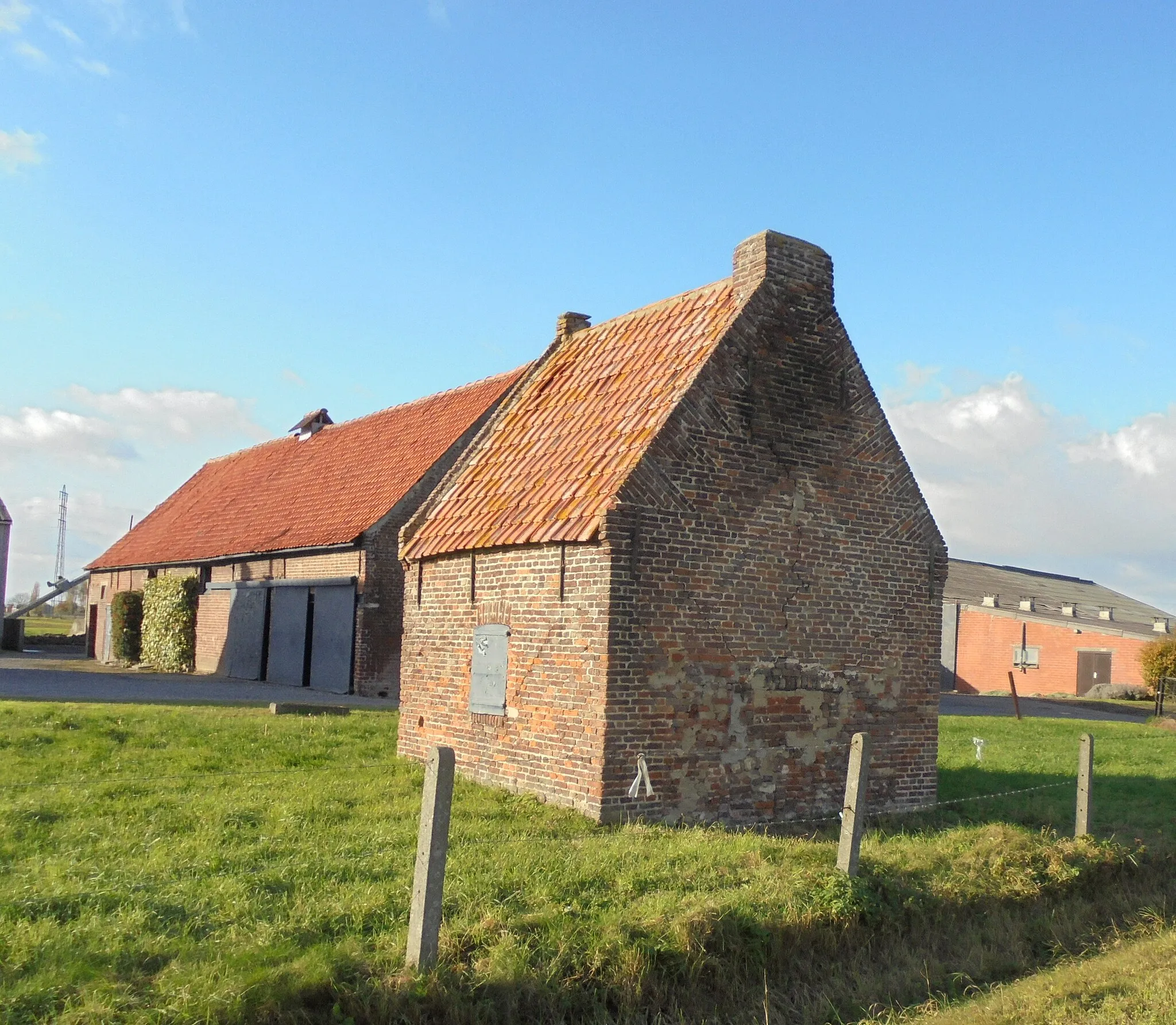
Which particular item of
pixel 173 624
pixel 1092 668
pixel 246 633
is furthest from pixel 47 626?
pixel 1092 668

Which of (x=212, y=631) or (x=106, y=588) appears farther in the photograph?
(x=106, y=588)

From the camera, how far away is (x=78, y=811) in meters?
8.67

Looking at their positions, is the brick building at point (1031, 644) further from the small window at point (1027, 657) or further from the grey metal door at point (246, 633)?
the grey metal door at point (246, 633)

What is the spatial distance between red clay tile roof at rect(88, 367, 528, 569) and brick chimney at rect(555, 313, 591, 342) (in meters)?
8.04

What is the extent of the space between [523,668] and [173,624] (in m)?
21.7

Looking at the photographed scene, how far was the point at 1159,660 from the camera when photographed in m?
34.4

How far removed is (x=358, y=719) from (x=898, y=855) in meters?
8.68

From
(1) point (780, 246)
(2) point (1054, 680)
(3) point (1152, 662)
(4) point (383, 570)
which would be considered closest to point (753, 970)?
(1) point (780, 246)

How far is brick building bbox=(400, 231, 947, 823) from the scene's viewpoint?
9.80 meters

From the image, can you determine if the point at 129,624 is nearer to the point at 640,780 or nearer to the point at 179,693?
the point at 179,693

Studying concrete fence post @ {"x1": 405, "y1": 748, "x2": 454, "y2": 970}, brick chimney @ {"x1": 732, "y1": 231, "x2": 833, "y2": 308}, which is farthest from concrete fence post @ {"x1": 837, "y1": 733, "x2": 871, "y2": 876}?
brick chimney @ {"x1": 732, "y1": 231, "x2": 833, "y2": 308}

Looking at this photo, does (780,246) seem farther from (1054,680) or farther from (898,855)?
(1054,680)

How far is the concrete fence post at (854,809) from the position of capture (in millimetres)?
7980

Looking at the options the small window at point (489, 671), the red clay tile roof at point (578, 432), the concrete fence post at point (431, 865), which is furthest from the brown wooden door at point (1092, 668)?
the concrete fence post at point (431, 865)
